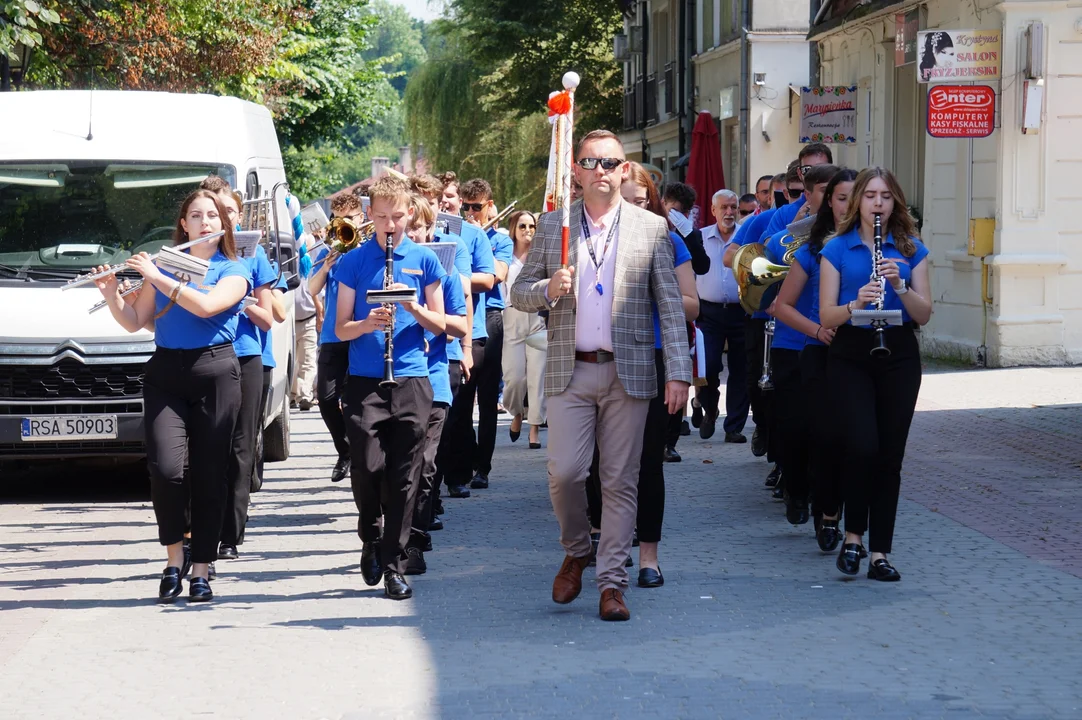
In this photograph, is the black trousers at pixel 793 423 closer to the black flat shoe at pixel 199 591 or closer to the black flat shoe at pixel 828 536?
the black flat shoe at pixel 828 536

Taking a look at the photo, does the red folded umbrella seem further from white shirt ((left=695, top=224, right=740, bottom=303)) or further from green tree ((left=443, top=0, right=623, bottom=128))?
green tree ((left=443, top=0, right=623, bottom=128))

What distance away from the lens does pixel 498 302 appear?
1090 cm

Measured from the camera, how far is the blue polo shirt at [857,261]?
7.54 m

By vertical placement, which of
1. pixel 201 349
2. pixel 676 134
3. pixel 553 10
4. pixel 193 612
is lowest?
pixel 193 612

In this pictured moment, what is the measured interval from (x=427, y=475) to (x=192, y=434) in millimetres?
1195

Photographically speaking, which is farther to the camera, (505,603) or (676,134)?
(676,134)

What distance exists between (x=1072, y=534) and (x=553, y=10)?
31.7m

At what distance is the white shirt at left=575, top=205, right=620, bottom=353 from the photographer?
6848mm

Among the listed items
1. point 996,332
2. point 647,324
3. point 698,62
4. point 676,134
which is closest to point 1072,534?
point 647,324

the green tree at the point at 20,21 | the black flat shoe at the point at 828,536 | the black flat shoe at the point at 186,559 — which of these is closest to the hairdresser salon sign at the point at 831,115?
the green tree at the point at 20,21

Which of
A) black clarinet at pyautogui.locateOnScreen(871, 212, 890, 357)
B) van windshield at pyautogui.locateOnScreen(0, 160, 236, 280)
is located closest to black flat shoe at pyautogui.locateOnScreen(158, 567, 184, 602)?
black clarinet at pyautogui.locateOnScreen(871, 212, 890, 357)

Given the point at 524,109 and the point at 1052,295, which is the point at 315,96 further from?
the point at 1052,295

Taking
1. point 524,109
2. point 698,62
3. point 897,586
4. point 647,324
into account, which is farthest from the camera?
point 524,109

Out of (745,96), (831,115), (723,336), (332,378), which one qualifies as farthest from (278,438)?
(745,96)
